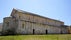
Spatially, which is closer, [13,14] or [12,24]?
[12,24]

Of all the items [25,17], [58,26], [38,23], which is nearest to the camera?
[25,17]

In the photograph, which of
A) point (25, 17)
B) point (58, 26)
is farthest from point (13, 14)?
point (58, 26)

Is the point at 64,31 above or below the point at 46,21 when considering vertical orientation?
below

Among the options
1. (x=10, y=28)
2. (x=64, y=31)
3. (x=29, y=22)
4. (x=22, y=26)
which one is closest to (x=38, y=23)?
(x=29, y=22)

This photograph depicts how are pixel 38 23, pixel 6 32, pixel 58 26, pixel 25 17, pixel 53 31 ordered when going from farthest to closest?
pixel 58 26 < pixel 53 31 < pixel 38 23 < pixel 25 17 < pixel 6 32

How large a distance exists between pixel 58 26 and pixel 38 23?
13.2m

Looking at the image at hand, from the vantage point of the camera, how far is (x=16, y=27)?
3697cm

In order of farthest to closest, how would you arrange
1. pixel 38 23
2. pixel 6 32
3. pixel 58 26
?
pixel 58 26 → pixel 38 23 → pixel 6 32

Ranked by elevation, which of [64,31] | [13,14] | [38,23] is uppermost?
[13,14]

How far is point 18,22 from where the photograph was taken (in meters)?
37.0

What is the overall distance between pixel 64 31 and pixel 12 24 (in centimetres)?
2572

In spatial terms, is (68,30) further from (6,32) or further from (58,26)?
(6,32)

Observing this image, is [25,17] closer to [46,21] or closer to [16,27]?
[16,27]

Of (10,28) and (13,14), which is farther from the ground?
(13,14)
